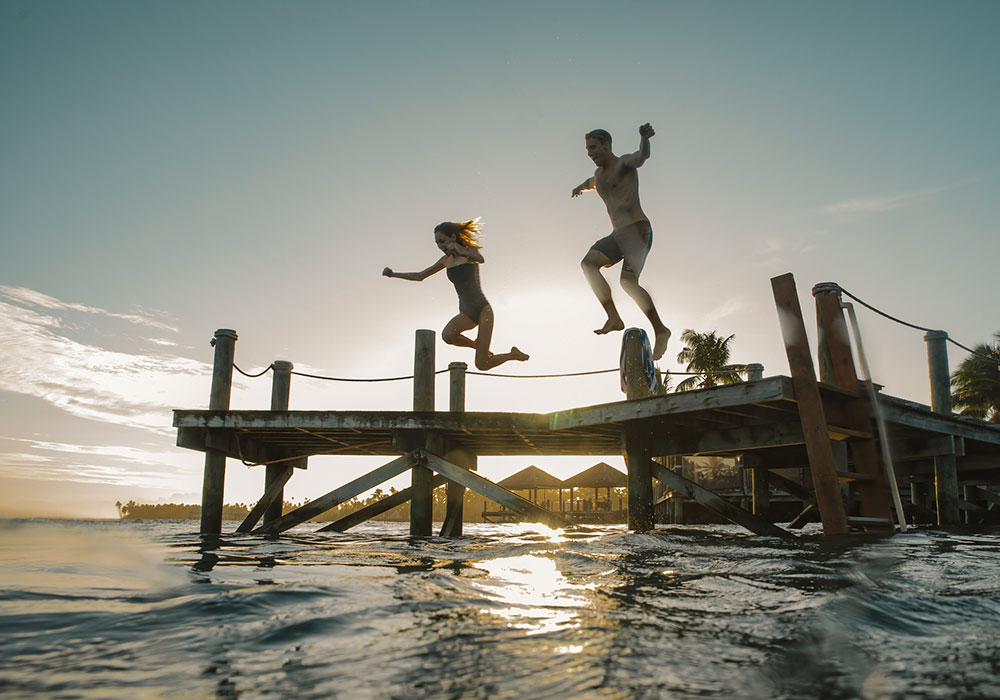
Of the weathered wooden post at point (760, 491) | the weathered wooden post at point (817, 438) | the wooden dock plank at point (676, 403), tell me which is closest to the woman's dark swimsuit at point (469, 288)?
the wooden dock plank at point (676, 403)

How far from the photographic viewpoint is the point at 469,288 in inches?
287

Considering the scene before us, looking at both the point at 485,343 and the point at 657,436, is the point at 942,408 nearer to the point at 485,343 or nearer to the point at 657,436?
the point at 657,436

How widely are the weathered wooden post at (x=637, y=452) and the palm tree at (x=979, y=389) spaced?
34056 mm

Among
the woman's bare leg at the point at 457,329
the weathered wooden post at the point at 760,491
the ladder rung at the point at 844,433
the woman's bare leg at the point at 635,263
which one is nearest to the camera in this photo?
the ladder rung at the point at 844,433

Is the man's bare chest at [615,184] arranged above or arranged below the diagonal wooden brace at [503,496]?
above

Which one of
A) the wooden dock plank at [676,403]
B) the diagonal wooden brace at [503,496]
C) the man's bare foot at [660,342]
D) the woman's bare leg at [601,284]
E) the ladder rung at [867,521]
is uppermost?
the woman's bare leg at [601,284]

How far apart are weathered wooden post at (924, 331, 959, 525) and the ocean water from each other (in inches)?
254

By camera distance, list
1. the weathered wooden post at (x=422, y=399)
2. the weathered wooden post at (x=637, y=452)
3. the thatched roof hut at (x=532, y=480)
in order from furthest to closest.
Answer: the thatched roof hut at (x=532, y=480) < the weathered wooden post at (x=422, y=399) < the weathered wooden post at (x=637, y=452)

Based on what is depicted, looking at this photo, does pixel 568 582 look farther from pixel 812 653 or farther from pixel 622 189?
pixel 622 189

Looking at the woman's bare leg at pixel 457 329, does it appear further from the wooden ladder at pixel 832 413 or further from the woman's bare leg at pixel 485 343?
the wooden ladder at pixel 832 413

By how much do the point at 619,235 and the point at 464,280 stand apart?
1.72 m

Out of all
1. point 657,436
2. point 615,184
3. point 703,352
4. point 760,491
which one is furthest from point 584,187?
point 703,352

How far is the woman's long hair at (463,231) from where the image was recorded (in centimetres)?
738

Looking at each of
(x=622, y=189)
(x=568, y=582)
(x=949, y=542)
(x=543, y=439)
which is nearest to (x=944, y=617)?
(x=568, y=582)
